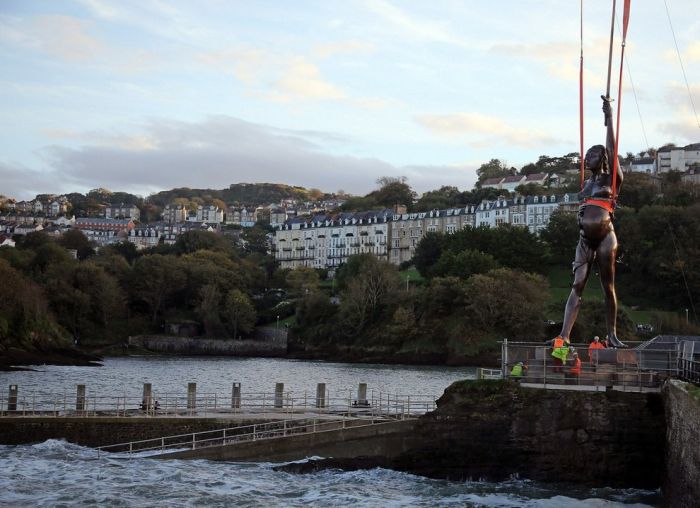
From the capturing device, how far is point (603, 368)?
1265 inches

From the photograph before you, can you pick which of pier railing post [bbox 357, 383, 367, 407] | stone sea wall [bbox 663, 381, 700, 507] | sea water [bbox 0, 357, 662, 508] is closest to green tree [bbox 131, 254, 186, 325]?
pier railing post [bbox 357, 383, 367, 407]

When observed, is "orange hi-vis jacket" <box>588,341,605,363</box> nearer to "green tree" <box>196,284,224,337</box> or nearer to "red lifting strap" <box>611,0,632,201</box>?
"red lifting strap" <box>611,0,632,201</box>

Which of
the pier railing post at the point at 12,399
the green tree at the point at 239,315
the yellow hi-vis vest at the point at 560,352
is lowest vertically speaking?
the pier railing post at the point at 12,399

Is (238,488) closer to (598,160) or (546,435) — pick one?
(546,435)

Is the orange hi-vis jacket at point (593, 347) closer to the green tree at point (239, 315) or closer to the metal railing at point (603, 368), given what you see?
the metal railing at point (603, 368)

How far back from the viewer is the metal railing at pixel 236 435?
37.3m

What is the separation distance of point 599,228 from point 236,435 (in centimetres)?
1617

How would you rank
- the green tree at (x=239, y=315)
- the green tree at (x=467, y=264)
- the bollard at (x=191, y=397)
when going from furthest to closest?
the green tree at (x=239, y=315) < the green tree at (x=467, y=264) < the bollard at (x=191, y=397)

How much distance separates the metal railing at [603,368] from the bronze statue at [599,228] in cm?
177

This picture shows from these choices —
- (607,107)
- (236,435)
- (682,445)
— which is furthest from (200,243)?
(682,445)

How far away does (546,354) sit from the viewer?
33.2m

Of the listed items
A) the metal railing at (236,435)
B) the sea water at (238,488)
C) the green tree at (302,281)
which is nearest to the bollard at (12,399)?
the sea water at (238,488)

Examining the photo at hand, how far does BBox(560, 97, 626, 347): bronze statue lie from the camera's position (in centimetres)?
3450

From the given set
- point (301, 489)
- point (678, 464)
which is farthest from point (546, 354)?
point (301, 489)
